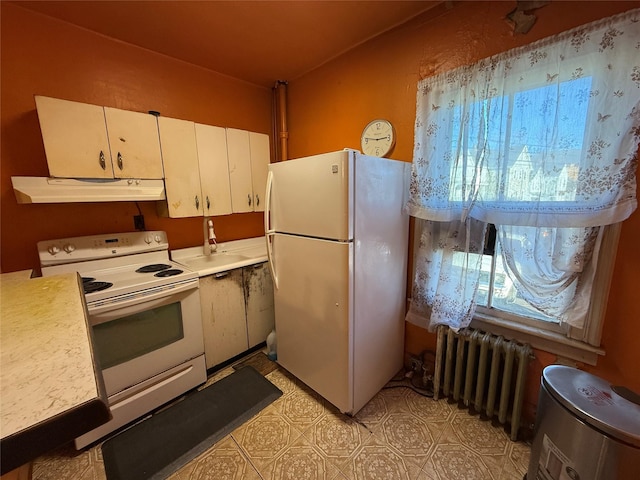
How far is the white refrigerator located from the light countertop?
1.16m

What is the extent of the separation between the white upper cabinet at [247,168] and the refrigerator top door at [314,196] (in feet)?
2.47

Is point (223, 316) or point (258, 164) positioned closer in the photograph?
point (223, 316)

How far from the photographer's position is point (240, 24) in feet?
6.14

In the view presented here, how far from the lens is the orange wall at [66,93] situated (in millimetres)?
1693

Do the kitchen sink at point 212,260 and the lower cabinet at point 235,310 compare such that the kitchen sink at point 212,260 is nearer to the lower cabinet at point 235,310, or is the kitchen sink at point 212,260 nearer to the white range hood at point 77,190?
the lower cabinet at point 235,310

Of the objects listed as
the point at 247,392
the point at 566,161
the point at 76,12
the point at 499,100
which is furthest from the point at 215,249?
the point at 566,161

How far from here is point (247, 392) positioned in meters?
2.03

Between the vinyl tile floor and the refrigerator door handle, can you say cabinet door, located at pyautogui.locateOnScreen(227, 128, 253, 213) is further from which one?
the vinyl tile floor

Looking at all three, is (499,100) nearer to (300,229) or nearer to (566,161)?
(566,161)

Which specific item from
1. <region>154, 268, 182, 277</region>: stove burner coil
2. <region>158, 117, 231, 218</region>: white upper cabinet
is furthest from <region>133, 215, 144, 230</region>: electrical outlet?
<region>154, 268, 182, 277</region>: stove burner coil

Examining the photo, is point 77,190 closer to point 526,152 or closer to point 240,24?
point 240,24

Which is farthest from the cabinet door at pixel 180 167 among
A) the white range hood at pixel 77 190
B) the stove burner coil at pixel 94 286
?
the stove burner coil at pixel 94 286

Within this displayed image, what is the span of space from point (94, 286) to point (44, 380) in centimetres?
139

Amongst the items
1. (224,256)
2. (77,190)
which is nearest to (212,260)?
(224,256)
